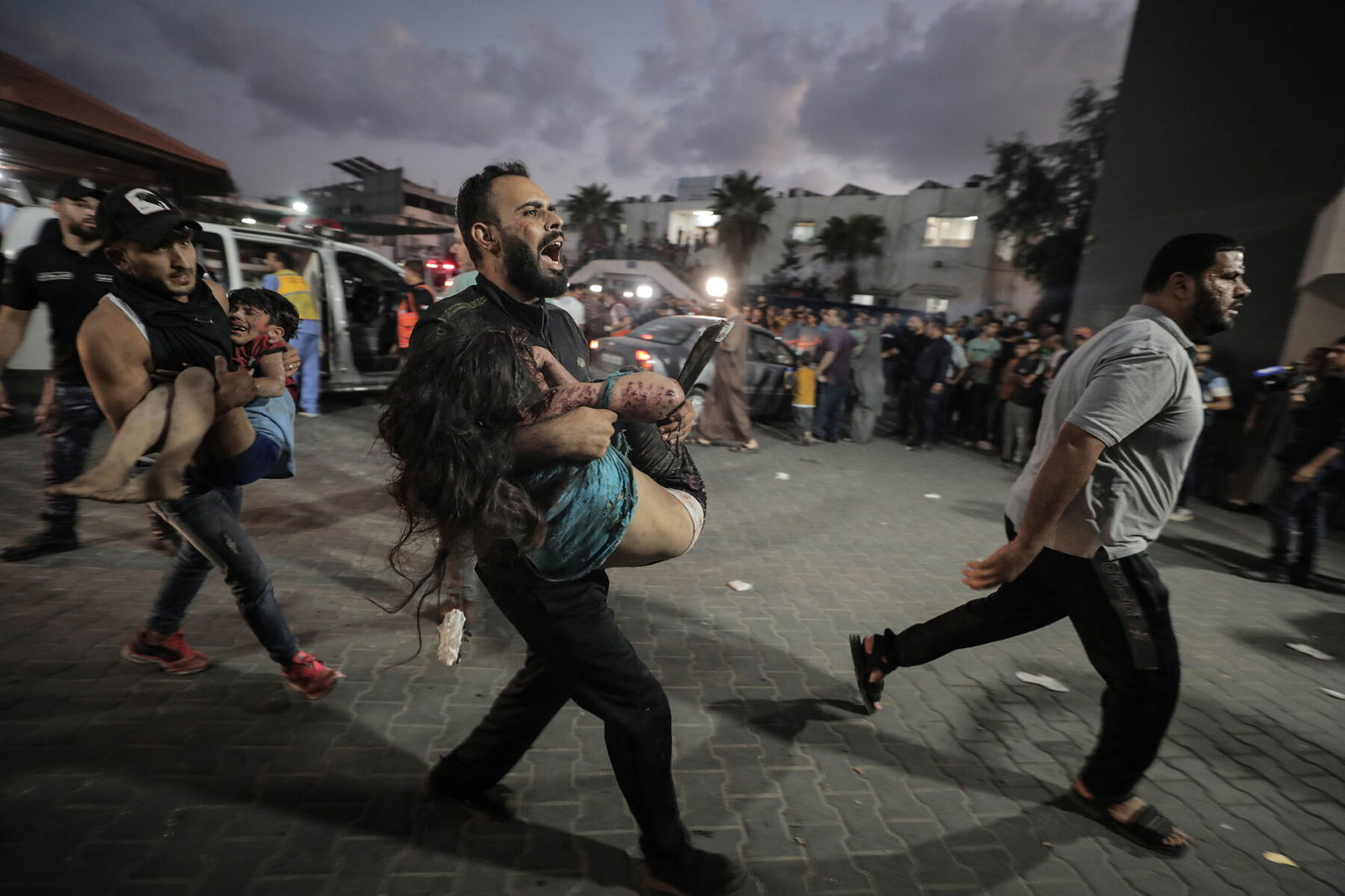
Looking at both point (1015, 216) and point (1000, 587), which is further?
point (1015, 216)

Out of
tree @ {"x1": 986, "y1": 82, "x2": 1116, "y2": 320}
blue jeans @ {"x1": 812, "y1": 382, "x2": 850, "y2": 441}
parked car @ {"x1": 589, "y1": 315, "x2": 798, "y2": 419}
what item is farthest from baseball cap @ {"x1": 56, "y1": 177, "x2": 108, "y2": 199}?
tree @ {"x1": 986, "y1": 82, "x2": 1116, "y2": 320}

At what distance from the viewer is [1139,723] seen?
2.25 metres

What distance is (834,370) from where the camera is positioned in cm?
956

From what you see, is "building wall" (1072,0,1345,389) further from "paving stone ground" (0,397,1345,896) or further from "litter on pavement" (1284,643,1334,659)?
"paving stone ground" (0,397,1345,896)

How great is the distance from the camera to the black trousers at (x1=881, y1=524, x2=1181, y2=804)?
2.19 meters

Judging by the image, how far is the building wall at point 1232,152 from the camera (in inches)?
330

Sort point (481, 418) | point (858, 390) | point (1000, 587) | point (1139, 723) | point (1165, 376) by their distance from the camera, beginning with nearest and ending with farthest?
point (481, 418), point (1165, 376), point (1139, 723), point (1000, 587), point (858, 390)

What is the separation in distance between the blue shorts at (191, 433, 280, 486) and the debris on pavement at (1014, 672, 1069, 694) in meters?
3.82

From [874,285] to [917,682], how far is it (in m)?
37.7

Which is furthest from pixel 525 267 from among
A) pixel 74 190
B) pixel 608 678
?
pixel 74 190

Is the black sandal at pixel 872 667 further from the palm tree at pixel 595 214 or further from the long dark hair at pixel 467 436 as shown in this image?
the palm tree at pixel 595 214

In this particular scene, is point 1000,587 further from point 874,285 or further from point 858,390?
point 874,285

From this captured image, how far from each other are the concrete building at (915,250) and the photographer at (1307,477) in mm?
26206

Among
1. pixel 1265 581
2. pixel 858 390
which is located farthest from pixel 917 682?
Answer: pixel 858 390
